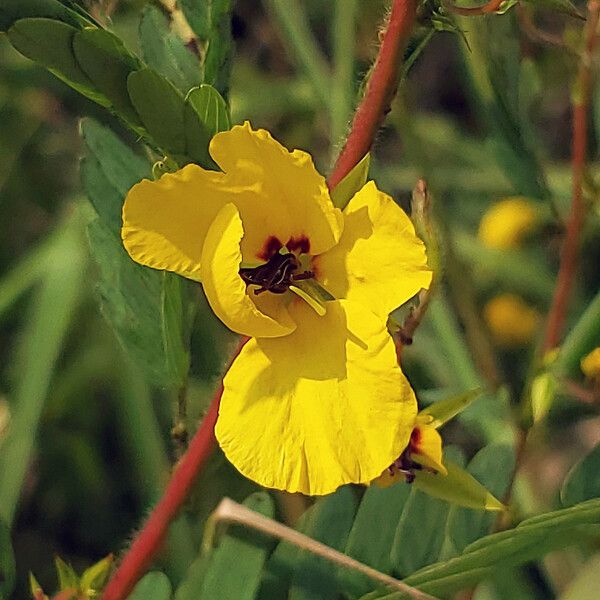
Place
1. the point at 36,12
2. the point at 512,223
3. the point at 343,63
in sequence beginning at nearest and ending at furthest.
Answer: the point at 36,12, the point at 343,63, the point at 512,223

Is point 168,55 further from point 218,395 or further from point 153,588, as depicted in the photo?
point 153,588

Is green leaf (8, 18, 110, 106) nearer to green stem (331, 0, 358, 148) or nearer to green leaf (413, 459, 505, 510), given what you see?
green leaf (413, 459, 505, 510)

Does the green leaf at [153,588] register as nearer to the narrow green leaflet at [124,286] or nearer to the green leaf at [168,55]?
the narrow green leaflet at [124,286]

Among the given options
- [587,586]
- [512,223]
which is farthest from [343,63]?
[587,586]

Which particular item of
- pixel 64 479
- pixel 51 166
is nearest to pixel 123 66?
pixel 64 479

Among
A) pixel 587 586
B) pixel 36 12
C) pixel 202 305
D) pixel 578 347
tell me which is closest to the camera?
pixel 36 12

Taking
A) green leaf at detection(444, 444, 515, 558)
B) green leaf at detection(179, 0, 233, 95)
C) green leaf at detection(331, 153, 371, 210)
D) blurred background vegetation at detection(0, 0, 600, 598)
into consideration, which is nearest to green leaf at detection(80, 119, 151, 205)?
green leaf at detection(179, 0, 233, 95)

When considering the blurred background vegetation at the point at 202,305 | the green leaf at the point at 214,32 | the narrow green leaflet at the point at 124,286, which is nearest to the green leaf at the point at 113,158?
the narrow green leaflet at the point at 124,286

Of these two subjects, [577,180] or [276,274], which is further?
[577,180]
